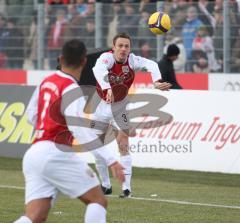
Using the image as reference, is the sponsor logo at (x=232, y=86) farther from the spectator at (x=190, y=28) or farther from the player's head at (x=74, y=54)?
the player's head at (x=74, y=54)

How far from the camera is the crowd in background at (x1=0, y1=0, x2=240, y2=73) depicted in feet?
60.5

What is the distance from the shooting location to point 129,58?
11914 millimetres

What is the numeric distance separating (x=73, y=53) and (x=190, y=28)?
455 inches

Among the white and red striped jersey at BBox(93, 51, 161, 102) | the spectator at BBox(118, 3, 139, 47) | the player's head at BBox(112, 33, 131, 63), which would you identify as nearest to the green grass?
the white and red striped jersey at BBox(93, 51, 161, 102)

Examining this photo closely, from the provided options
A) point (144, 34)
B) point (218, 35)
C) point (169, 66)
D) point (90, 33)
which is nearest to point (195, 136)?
point (169, 66)

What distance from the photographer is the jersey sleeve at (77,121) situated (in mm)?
7234

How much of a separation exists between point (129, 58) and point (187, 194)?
7.12 feet

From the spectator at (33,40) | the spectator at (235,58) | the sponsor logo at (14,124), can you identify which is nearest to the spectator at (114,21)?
the spectator at (33,40)

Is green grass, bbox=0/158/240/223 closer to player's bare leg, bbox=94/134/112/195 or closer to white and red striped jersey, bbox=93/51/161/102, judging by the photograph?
player's bare leg, bbox=94/134/112/195

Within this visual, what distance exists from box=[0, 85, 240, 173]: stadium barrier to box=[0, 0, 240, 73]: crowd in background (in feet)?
11.0

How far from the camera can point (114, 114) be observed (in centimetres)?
1220

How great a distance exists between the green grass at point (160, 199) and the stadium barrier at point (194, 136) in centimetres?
25

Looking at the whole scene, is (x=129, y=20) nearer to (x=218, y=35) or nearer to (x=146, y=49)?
(x=146, y=49)

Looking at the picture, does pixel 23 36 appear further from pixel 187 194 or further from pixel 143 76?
pixel 187 194
